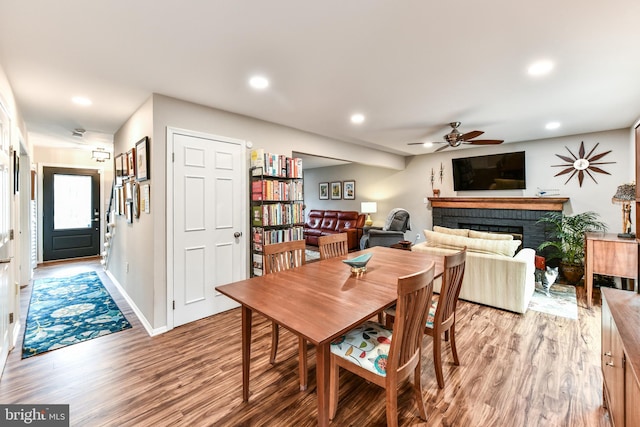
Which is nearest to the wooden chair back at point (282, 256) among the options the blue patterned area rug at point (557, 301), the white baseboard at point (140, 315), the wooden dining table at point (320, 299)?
the wooden dining table at point (320, 299)

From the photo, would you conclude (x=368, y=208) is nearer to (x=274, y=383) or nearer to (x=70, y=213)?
(x=274, y=383)

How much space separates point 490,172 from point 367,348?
5.24 meters

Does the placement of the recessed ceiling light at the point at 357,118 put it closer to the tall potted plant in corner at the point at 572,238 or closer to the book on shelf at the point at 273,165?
the book on shelf at the point at 273,165

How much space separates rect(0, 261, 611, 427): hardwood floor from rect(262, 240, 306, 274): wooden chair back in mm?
762

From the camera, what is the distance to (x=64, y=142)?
16.2ft

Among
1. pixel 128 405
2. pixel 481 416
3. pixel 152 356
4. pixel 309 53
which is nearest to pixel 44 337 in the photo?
pixel 152 356

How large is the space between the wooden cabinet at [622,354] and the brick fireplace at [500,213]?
3.96m

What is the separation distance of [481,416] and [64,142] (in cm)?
692

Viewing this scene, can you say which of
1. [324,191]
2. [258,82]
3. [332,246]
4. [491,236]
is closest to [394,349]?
[332,246]

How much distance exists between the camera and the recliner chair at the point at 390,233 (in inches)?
236

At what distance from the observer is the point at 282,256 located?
235 centimetres

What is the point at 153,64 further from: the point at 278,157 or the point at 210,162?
the point at 278,157

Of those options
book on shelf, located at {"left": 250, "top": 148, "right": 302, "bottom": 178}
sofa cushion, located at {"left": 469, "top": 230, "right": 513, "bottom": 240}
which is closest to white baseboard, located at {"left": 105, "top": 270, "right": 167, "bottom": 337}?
book on shelf, located at {"left": 250, "top": 148, "right": 302, "bottom": 178}

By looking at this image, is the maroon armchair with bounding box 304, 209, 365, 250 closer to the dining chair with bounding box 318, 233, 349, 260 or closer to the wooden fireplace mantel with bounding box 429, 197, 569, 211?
the wooden fireplace mantel with bounding box 429, 197, 569, 211
